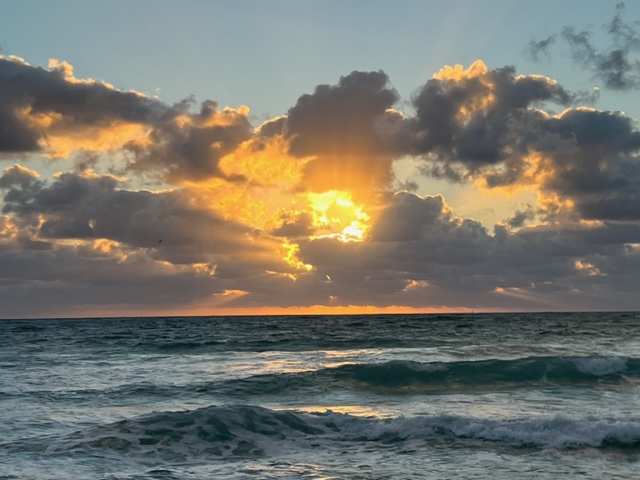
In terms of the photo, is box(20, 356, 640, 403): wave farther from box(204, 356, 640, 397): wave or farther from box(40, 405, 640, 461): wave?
box(40, 405, 640, 461): wave

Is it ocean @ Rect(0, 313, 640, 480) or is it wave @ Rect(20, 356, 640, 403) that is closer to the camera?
ocean @ Rect(0, 313, 640, 480)

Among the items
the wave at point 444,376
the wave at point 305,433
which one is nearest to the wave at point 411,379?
the wave at point 444,376

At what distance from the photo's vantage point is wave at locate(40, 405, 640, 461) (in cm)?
2006

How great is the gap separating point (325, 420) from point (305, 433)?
1.59 metres

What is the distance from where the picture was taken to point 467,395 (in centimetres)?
3194

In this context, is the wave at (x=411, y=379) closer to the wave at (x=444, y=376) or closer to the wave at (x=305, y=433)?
the wave at (x=444, y=376)

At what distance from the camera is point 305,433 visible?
22359 mm

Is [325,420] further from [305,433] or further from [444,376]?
[444,376]

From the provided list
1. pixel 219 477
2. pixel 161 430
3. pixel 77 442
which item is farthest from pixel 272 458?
pixel 77 442

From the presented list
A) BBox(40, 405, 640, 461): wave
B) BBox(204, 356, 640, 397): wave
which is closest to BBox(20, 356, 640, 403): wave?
BBox(204, 356, 640, 397): wave

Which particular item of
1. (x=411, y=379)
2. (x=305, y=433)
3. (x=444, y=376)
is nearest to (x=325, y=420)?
(x=305, y=433)

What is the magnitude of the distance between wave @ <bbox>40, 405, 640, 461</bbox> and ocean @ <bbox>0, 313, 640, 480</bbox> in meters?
0.06

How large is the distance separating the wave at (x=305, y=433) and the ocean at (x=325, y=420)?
6cm

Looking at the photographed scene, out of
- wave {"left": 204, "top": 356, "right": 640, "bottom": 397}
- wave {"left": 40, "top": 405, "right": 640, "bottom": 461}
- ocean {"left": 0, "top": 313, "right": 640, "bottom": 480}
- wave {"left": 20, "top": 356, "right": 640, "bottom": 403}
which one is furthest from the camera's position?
wave {"left": 204, "top": 356, "right": 640, "bottom": 397}
